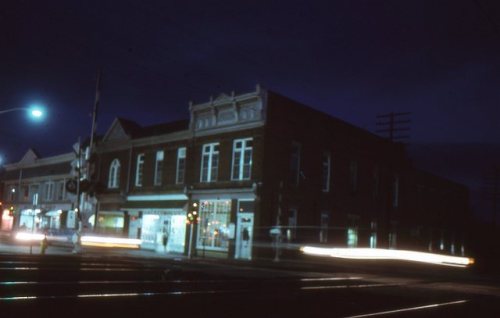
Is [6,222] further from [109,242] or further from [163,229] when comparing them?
[163,229]

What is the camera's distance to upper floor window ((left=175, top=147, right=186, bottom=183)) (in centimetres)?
3728

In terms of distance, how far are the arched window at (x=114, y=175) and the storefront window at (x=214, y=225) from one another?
1093cm

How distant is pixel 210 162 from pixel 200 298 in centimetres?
2296

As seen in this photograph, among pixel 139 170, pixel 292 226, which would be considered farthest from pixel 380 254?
pixel 139 170

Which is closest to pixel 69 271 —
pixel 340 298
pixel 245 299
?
pixel 245 299

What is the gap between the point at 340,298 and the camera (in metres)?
14.3

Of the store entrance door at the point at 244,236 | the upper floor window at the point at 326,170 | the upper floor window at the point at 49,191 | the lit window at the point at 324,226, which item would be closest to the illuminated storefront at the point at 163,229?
the store entrance door at the point at 244,236

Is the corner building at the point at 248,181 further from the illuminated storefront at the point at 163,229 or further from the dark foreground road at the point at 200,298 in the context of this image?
the dark foreground road at the point at 200,298

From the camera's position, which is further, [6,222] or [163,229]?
[6,222]

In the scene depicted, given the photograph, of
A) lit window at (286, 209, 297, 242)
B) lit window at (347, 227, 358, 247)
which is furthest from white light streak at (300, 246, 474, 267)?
lit window at (347, 227, 358, 247)

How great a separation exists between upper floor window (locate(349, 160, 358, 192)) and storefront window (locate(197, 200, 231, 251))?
1011 centimetres

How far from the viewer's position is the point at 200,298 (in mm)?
12531

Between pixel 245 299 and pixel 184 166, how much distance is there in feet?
81.7

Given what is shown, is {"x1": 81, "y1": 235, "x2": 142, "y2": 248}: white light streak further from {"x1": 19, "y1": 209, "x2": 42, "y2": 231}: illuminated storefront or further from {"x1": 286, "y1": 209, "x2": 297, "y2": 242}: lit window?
{"x1": 19, "y1": 209, "x2": 42, "y2": 231}: illuminated storefront
